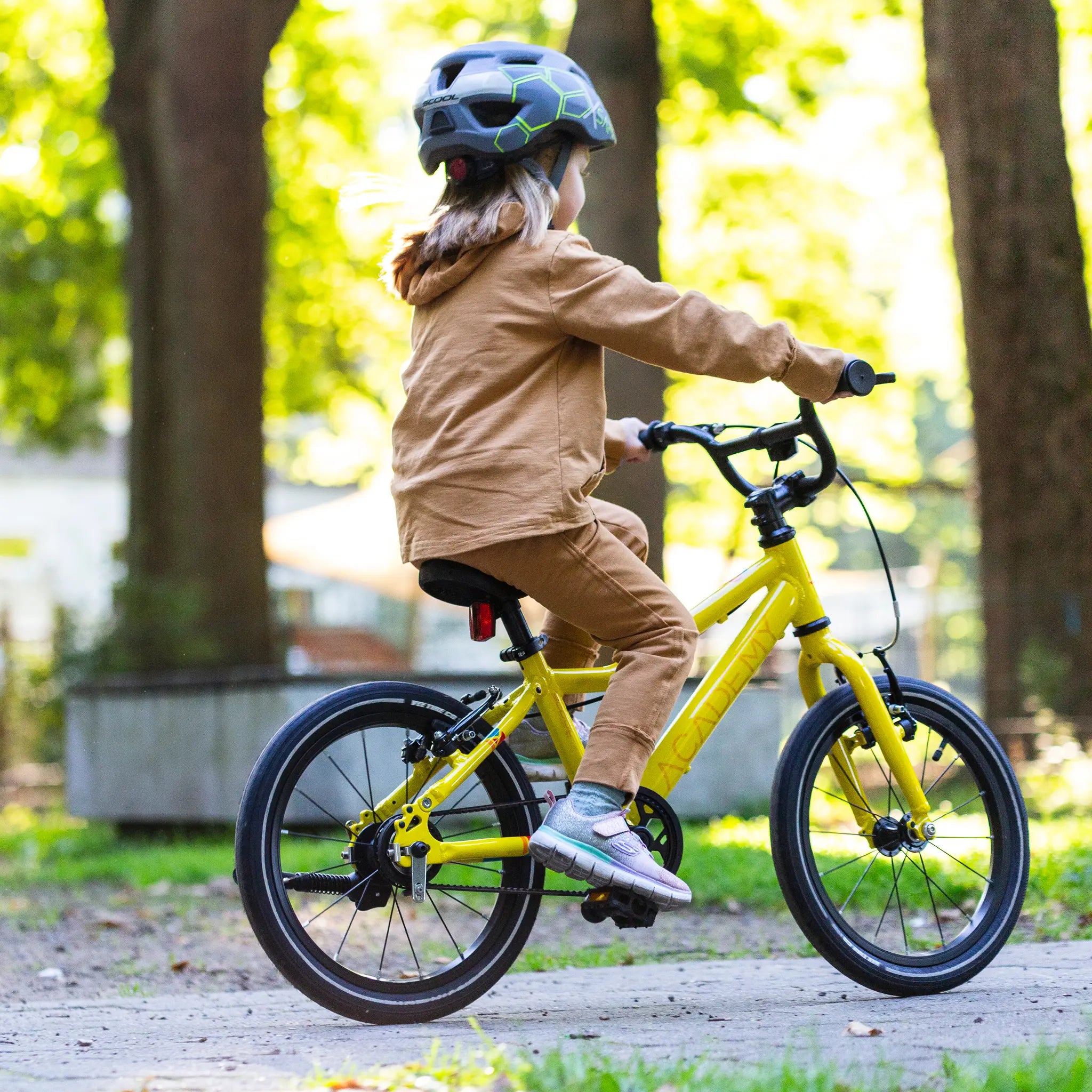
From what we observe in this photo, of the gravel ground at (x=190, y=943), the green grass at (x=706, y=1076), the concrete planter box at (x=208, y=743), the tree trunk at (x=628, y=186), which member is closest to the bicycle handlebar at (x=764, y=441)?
the green grass at (x=706, y=1076)

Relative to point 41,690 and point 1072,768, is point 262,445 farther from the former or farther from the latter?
point 1072,768

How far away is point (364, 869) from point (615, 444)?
4.30 feet

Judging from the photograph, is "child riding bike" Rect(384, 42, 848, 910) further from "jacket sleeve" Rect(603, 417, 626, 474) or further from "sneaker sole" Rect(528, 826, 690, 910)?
"jacket sleeve" Rect(603, 417, 626, 474)

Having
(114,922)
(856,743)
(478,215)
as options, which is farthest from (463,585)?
(114,922)

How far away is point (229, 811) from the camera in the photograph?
29.8 ft

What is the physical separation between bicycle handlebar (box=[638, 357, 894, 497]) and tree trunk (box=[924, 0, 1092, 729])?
665cm

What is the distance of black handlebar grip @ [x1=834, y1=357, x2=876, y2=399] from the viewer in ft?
11.4

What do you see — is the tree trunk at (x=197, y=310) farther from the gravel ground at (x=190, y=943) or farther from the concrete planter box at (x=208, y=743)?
the gravel ground at (x=190, y=943)

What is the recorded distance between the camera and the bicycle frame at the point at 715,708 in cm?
350

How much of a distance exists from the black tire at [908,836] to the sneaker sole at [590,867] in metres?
0.37

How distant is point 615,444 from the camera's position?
4.06 m

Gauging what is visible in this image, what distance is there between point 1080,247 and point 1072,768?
3.50 m

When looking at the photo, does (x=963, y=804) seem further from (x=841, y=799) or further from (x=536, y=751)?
(x=536, y=751)

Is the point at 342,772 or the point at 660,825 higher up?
the point at 342,772
